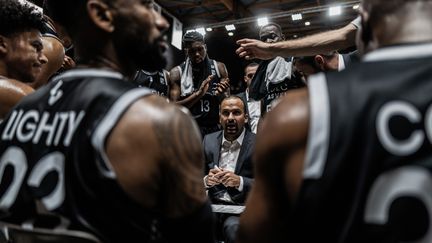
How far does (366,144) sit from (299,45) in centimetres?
214

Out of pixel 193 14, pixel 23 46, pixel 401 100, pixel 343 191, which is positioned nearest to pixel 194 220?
pixel 343 191

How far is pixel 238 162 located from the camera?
424 centimetres

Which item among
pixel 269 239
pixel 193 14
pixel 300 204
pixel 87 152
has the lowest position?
pixel 269 239

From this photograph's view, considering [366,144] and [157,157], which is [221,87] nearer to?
[157,157]

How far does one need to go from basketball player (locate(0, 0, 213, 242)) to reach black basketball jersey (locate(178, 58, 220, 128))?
4.32 meters

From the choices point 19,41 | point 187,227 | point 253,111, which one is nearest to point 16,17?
point 19,41

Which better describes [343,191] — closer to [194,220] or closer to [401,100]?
[401,100]

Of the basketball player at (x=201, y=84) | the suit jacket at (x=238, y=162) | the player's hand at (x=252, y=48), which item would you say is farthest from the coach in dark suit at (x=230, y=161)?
the player's hand at (x=252, y=48)

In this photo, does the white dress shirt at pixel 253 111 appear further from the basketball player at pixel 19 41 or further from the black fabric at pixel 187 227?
the black fabric at pixel 187 227

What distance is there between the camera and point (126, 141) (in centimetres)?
125

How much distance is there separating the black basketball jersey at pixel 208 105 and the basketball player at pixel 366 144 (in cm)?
472

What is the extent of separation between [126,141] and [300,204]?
1.73ft

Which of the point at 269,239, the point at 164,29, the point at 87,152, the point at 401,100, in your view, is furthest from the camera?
the point at 164,29

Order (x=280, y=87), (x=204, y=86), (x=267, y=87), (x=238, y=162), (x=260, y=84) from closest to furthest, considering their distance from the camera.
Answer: (x=238, y=162) → (x=280, y=87) → (x=267, y=87) → (x=260, y=84) → (x=204, y=86)
